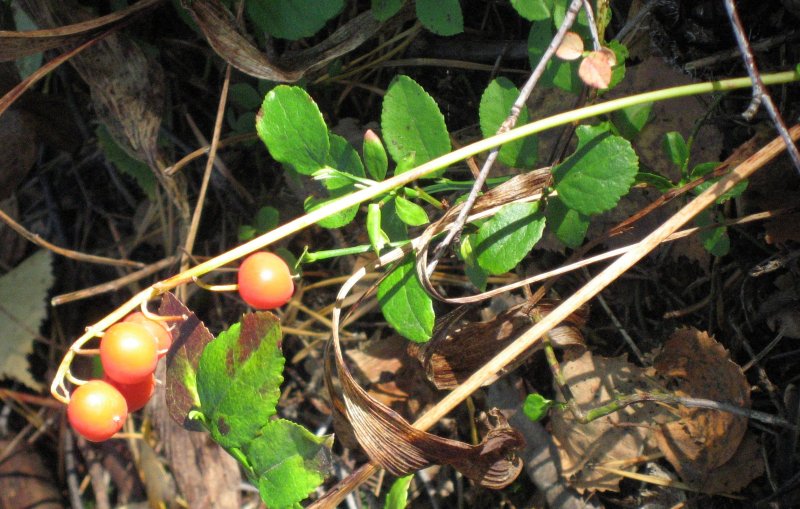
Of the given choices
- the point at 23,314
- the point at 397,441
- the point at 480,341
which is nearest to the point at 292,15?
the point at 480,341

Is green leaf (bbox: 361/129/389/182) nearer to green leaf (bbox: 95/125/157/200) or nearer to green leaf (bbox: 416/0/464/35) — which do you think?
green leaf (bbox: 416/0/464/35)

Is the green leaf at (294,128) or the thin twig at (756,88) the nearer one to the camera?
the thin twig at (756,88)

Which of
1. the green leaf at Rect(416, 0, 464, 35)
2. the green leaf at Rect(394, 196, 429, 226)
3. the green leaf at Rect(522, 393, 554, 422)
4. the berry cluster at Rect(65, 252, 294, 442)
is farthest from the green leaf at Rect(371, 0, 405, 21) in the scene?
the green leaf at Rect(522, 393, 554, 422)

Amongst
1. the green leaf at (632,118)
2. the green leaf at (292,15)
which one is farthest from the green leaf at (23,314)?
the green leaf at (632,118)

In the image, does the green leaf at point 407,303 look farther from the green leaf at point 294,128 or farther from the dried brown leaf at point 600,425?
the dried brown leaf at point 600,425

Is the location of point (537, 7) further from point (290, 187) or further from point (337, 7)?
point (290, 187)

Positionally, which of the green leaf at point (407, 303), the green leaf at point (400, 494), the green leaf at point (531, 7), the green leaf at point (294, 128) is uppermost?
the green leaf at point (531, 7)

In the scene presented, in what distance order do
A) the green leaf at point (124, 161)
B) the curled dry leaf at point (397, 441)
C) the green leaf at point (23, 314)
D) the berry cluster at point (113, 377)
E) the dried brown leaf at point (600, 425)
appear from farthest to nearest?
the green leaf at point (23, 314) < the green leaf at point (124, 161) < the dried brown leaf at point (600, 425) < the curled dry leaf at point (397, 441) < the berry cluster at point (113, 377)
